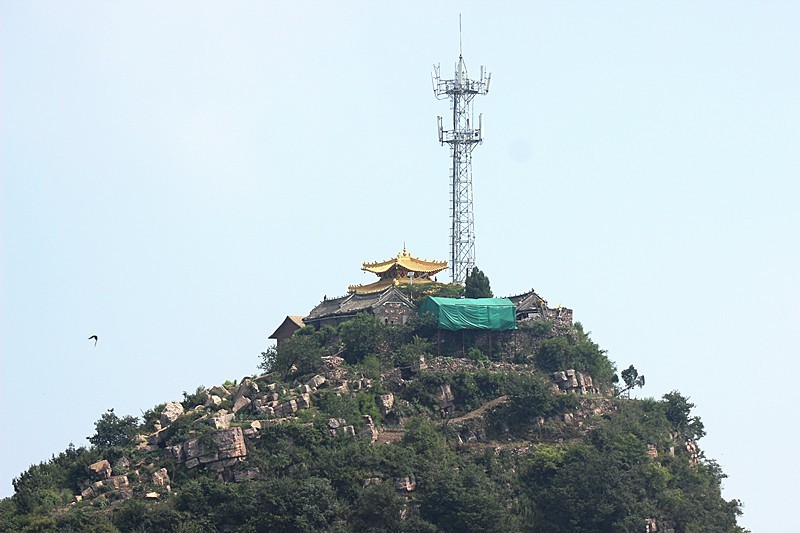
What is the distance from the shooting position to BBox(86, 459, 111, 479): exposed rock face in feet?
239

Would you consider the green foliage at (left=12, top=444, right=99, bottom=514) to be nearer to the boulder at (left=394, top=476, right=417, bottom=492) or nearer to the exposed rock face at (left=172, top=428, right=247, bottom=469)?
the exposed rock face at (left=172, top=428, right=247, bottom=469)

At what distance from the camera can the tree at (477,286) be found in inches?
3396

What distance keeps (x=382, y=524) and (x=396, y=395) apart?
33.7ft

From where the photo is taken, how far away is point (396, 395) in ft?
262

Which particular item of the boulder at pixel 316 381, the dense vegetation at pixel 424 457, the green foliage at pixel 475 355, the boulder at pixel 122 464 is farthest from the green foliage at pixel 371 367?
the boulder at pixel 122 464

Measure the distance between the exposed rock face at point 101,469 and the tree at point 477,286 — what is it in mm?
21215

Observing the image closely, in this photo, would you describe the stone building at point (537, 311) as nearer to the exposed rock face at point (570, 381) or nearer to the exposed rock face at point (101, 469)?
the exposed rock face at point (570, 381)

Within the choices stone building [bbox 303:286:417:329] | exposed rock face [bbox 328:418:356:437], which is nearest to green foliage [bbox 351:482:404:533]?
exposed rock face [bbox 328:418:356:437]

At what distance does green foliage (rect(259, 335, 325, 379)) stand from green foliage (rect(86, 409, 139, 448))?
7.74 metres

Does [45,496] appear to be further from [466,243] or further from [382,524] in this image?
[466,243]

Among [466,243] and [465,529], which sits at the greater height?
[466,243]

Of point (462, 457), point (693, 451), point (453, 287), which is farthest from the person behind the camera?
point (453, 287)

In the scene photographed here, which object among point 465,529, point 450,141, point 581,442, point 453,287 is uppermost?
point 450,141

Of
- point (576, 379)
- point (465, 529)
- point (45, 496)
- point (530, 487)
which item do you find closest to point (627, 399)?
point (576, 379)
